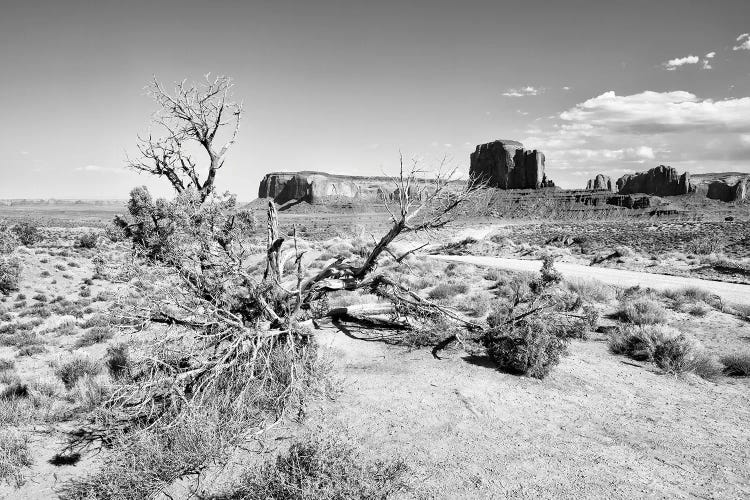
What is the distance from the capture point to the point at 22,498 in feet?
17.4

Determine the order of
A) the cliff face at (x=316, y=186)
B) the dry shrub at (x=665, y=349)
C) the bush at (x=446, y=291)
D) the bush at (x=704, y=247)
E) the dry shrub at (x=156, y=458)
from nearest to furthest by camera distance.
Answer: the dry shrub at (x=156, y=458), the dry shrub at (x=665, y=349), the bush at (x=446, y=291), the bush at (x=704, y=247), the cliff face at (x=316, y=186)

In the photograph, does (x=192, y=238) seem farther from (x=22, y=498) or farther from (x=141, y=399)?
(x=22, y=498)

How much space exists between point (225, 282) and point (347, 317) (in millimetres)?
5092

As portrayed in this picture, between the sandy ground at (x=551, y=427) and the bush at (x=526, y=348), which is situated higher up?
the bush at (x=526, y=348)

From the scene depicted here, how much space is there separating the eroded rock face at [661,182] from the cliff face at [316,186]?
2930 inches

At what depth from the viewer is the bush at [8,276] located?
16.8 metres

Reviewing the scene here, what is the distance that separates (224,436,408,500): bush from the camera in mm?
4473

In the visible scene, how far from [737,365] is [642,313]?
12.3ft

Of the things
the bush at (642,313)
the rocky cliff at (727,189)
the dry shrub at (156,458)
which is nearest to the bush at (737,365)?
the bush at (642,313)

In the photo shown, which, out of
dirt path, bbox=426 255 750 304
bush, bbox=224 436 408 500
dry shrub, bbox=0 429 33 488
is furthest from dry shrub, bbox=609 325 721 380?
dry shrub, bbox=0 429 33 488

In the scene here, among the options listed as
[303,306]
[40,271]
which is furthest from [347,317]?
[40,271]

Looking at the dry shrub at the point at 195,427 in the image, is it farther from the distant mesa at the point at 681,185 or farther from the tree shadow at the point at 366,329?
the distant mesa at the point at 681,185

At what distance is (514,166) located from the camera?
123000 millimetres

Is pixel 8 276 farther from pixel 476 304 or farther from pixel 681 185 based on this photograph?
pixel 681 185
